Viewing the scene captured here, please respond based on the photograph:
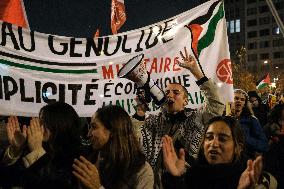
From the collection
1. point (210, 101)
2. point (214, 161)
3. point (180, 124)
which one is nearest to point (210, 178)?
point (214, 161)

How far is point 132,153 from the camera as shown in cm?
315

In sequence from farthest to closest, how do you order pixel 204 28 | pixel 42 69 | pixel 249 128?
pixel 249 128, pixel 204 28, pixel 42 69

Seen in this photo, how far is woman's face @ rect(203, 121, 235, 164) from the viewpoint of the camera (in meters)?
2.99

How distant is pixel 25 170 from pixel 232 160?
163 centimetres

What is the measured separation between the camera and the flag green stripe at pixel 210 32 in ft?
18.1

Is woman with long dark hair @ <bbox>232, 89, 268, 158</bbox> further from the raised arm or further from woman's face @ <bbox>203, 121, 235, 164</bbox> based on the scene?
woman's face @ <bbox>203, 121, 235, 164</bbox>

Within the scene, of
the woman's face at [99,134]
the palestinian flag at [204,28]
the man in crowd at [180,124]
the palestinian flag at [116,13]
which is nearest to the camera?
the woman's face at [99,134]

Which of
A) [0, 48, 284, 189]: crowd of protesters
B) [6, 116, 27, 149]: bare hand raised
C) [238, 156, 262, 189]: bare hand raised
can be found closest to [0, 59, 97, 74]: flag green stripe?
[0, 48, 284, 189]: crowd of protesters

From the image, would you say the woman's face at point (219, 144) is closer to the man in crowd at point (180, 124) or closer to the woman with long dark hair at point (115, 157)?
the woman with long dark hair at point (115, 157)

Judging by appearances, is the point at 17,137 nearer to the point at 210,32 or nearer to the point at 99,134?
the point at 99,134

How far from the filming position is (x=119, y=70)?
16.9 ft

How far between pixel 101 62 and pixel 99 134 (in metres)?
2.09

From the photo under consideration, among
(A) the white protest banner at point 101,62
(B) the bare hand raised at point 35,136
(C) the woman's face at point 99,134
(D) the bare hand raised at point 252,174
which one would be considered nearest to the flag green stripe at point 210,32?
(A) the white protest banner at point 101,62

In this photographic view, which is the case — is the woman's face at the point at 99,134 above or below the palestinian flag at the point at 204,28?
below
